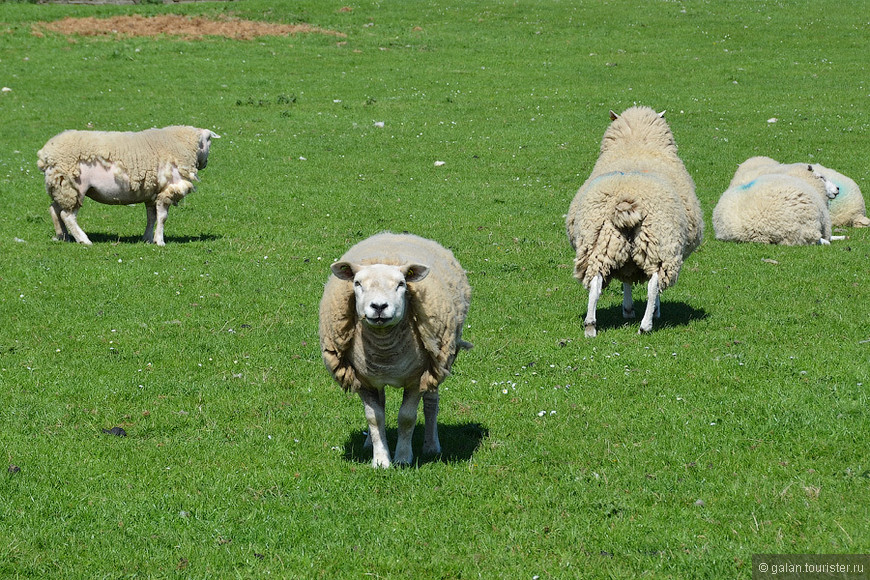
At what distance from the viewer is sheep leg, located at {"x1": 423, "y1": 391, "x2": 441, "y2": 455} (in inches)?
307

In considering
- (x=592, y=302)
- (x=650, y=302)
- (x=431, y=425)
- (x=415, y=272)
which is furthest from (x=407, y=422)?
(x=650, y=302)

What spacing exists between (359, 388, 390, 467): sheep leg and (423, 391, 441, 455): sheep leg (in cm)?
49

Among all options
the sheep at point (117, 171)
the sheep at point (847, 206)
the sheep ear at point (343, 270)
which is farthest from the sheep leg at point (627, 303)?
the sheep at point (117, 171)

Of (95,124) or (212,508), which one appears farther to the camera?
(95,124)

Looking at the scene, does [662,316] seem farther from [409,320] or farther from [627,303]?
[409,320]

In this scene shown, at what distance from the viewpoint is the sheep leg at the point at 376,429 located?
Answer: 292 inches

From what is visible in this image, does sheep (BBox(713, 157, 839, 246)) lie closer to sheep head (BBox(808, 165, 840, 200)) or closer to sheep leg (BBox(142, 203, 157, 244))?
sheep head (BBox(808, 165, 840, 200))

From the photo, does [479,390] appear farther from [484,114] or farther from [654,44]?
[654,44]

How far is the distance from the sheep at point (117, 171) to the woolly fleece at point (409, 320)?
975 centimetres

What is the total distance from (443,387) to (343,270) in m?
2.88

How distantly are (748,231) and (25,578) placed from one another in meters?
13.6

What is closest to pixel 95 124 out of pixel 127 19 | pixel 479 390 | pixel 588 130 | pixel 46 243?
pixel 46 243

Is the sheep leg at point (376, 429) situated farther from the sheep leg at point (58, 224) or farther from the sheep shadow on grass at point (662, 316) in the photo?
the sheep leg at point (58, 224)

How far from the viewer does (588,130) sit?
25.8m
